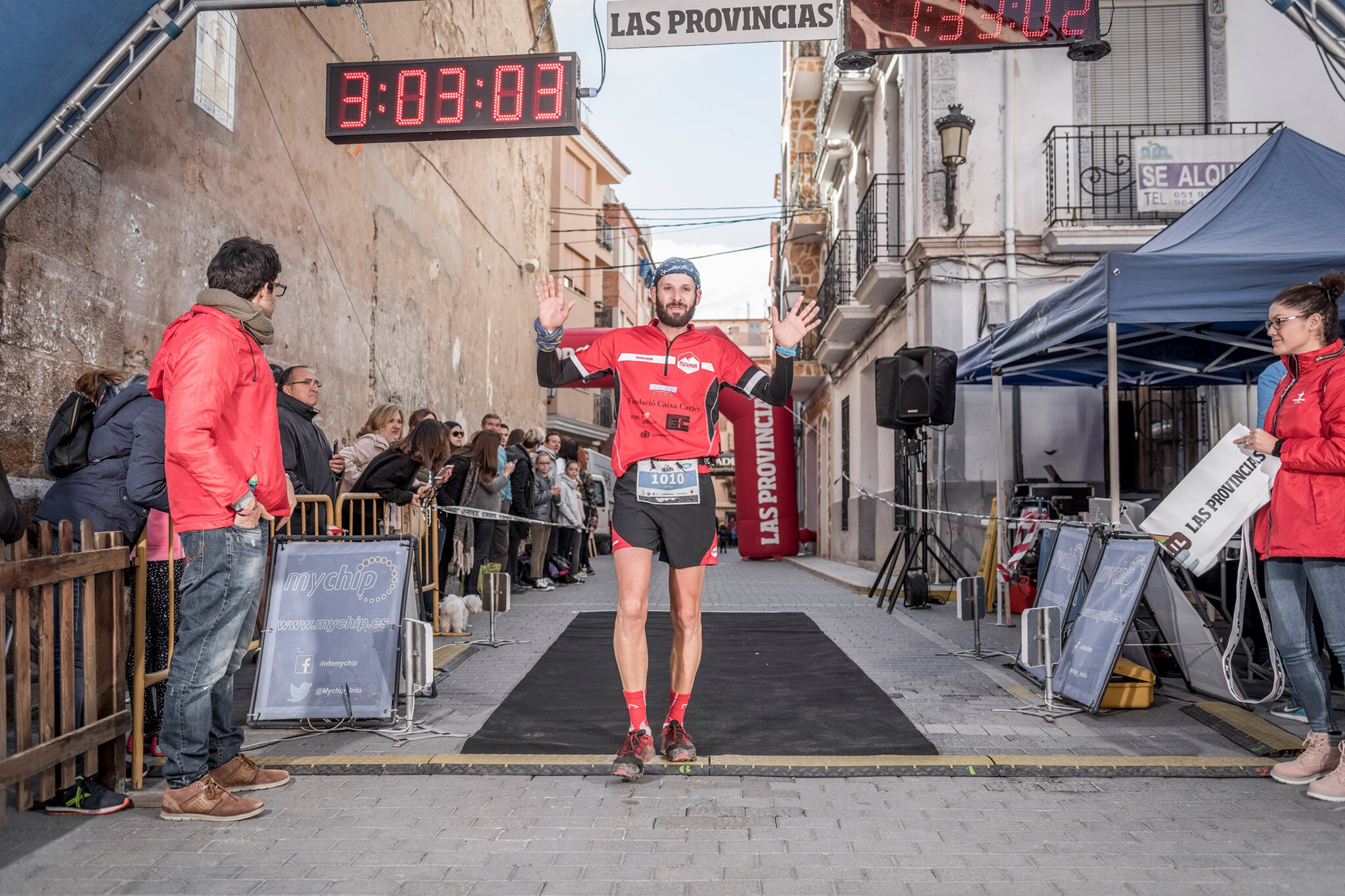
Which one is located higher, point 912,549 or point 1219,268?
point 1219,268

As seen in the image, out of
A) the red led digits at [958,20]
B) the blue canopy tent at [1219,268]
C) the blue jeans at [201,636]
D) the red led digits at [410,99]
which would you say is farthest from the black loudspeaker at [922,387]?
the blue jeans at [201,636]

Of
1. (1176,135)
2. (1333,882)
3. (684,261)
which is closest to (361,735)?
(684,261)

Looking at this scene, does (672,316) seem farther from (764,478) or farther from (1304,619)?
(764,478)

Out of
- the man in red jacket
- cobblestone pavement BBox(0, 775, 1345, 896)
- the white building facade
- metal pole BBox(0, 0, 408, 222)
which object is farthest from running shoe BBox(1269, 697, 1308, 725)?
the white building facade

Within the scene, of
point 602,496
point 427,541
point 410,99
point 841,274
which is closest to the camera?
point 427,541

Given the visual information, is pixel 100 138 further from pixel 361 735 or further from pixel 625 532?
pixel 625 532

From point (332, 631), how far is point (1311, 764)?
421cm

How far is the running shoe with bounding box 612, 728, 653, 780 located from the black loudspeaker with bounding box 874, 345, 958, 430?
6820mm

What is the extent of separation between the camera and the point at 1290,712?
18.1 ft

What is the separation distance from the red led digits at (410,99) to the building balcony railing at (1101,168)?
8.03 meters

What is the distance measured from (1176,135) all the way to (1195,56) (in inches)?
65.6

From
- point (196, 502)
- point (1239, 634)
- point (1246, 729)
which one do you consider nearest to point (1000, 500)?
point (1239, 634)

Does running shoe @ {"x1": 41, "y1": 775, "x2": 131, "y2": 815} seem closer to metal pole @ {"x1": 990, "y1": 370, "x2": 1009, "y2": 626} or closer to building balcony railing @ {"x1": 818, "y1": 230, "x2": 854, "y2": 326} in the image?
metal pole @ {"x1": 990, "y1": 370, "x2": 1009, "y2": 626}

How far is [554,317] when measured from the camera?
15.2 feet
